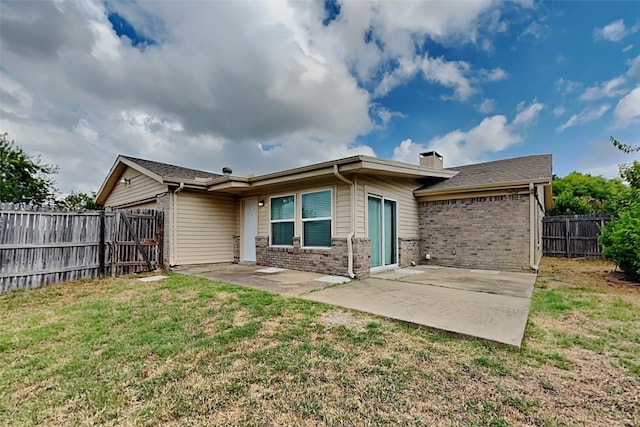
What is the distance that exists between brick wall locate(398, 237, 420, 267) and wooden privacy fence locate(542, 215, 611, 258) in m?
7.46

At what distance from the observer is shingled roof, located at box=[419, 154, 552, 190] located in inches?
321

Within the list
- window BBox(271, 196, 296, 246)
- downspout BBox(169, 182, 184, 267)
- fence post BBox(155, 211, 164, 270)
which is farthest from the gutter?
fence post BBox(155, 211, 164, 270)

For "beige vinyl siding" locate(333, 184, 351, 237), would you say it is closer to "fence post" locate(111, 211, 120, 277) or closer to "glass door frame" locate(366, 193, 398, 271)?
"glass door frame" locate(366, 193, 398, 271)

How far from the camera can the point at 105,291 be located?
227 inches

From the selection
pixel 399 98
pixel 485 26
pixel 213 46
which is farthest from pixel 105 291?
pixel 485 26

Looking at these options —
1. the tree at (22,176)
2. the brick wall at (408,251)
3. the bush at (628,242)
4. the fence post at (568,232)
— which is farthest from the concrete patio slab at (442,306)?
the tree at (22,176)

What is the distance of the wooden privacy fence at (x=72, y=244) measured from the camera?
6.01m

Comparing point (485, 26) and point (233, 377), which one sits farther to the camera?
point (485, 26)

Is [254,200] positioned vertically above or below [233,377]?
above

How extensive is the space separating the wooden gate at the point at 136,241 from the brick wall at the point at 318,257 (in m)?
3.13

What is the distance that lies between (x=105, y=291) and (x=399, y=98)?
1146 centimetres

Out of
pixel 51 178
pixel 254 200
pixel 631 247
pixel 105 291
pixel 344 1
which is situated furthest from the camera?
pixel 51 178

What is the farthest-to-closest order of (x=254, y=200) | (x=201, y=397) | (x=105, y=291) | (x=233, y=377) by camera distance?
(x=254, y=200) → (x=105, y=291) → (x=233, y=377) → (x=201, y=397)

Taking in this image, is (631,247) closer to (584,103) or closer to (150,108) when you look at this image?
(584,103)
